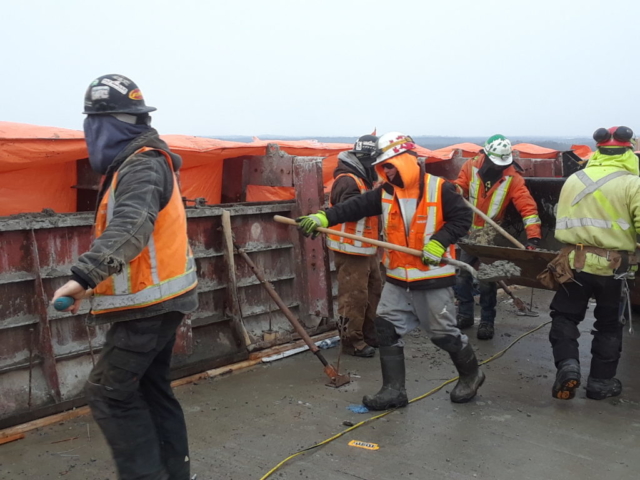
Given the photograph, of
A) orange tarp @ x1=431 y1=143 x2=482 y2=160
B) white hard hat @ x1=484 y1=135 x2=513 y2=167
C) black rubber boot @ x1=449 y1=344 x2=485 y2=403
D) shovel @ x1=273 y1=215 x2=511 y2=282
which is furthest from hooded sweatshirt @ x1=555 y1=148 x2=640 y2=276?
orange tarp @ x1=431 y1=143 x2=482 y2=160

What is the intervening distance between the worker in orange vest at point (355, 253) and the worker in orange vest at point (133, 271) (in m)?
2.68

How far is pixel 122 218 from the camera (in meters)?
2.67

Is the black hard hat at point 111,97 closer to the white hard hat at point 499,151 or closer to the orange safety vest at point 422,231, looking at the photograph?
Answer: the orange safety vest at point 422,231

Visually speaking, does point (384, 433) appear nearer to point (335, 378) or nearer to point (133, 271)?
point (335, 378)

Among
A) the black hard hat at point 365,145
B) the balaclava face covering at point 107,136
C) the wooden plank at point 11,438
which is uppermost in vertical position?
the balaclava face covering at point 107,136

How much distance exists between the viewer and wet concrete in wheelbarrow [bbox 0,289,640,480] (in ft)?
12.1

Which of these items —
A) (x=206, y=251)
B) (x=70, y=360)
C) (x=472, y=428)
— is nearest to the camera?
(x=472, y=428)

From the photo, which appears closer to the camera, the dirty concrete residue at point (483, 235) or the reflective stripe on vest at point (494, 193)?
the reflective stripe on vest at point (494, 193)

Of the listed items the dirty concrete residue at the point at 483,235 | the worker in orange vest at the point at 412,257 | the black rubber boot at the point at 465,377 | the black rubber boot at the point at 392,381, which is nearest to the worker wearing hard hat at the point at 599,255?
the black rubber boot at the point at 465,377

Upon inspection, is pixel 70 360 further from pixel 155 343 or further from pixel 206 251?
pixel 155 343

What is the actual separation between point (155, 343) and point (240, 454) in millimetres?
1243

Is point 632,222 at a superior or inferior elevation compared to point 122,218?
inferior

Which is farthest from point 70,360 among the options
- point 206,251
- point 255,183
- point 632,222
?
point 632,222

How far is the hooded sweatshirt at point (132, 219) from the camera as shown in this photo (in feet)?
8.50
